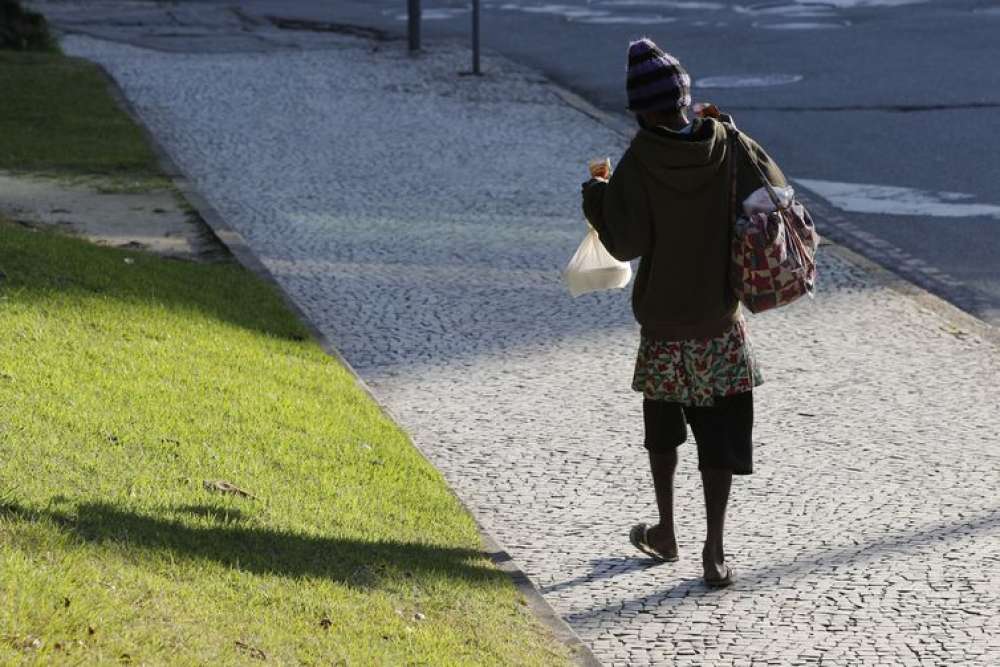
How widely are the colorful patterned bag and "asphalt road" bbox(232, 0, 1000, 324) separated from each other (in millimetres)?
3875

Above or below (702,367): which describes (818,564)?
below

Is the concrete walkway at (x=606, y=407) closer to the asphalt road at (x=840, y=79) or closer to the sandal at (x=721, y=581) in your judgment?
the sandal at (x=721, y=581)

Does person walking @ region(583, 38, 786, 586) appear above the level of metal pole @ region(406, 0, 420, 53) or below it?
above

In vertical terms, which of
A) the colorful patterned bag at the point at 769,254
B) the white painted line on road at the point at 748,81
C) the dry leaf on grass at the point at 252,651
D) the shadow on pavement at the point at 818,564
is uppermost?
the colorful patterned bag at the point at 769,254

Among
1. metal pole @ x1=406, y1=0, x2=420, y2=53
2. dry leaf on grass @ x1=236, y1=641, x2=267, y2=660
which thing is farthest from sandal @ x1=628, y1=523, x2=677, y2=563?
metal pole @ x1=406, y1=0, x2=420, y2=53

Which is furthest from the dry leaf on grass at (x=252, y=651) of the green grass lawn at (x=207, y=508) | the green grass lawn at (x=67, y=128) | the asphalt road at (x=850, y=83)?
the green grass lawn at (x=67, y=128)

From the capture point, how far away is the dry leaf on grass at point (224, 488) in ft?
17.0

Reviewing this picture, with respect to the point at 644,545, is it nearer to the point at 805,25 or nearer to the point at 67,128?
the point at 67,128

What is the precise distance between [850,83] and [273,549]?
40.5ft

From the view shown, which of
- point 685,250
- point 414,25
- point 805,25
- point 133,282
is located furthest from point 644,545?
point 805,25

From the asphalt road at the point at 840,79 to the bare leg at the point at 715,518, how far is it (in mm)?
3801

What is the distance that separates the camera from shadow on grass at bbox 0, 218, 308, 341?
7336 millimetres

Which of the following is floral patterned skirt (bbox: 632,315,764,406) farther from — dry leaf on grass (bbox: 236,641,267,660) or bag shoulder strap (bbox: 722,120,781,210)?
dry leaf on grass (bbox: 236,641,267,660)

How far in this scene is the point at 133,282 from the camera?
7.86m
